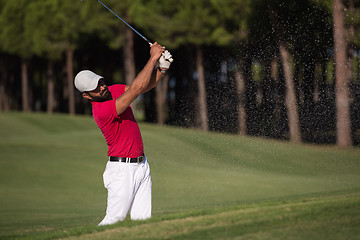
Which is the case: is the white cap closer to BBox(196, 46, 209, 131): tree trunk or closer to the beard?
the beard

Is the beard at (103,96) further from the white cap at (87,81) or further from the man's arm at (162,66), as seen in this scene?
the man's arm at (162,66)

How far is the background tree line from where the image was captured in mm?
22562

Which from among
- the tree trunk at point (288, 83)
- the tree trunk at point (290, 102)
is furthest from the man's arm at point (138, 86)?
the tree trunk at point (288, 83)

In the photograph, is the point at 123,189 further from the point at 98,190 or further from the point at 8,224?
the point at 98,190

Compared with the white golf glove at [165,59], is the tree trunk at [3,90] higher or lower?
higher

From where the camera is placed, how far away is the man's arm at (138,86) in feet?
19.7

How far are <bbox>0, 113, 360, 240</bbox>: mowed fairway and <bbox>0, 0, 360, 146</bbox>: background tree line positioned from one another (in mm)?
1871

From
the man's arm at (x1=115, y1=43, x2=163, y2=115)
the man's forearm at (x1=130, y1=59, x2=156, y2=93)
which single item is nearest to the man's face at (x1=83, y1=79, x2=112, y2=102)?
the man's arm at (x1=115, y1=43, x2=163, y2=115)

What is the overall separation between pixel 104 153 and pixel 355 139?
9798mm

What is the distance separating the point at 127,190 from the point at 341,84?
56.6 feet

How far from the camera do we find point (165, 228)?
614 cm

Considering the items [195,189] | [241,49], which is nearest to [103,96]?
[195,189]

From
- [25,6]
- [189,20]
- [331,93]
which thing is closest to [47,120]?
[189,20]

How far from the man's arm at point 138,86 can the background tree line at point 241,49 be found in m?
13.5
